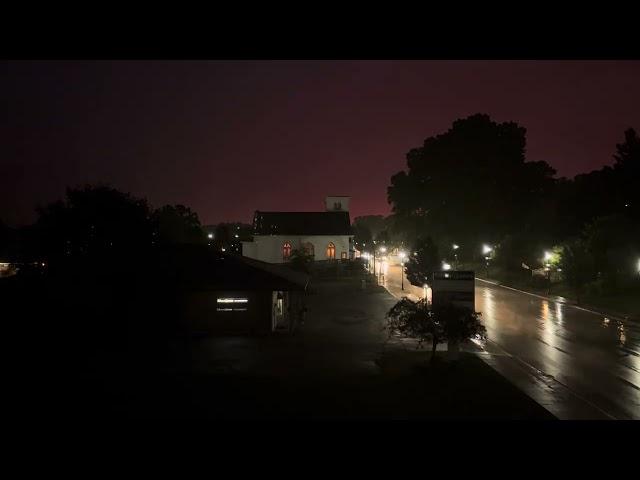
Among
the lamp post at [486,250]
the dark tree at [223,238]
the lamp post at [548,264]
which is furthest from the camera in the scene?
the dark tree at [223,238]

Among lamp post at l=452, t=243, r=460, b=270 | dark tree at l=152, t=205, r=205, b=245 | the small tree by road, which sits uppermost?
dark tree at l=152, t=205, r=205, b=245

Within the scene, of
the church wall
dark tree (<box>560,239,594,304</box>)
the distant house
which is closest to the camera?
the distant house

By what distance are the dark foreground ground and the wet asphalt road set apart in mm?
2828

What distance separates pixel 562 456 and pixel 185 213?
365 feet

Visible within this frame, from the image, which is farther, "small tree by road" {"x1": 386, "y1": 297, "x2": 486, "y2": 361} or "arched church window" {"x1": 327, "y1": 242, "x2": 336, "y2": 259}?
"arched church window" {"x1": 327, "y1": 242, "x2": 336, "y2": 259}

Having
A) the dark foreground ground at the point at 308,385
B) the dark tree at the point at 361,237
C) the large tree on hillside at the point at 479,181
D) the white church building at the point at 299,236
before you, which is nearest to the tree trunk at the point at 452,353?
the dark foreground ground at the point at 308,385

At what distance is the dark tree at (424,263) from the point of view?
4416 cm

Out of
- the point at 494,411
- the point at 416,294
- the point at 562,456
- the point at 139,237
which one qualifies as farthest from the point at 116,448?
the point at 139,237

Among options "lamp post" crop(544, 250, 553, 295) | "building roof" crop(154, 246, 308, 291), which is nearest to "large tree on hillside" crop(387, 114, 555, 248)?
"lamp post" crop(544, 250, 553, 295)

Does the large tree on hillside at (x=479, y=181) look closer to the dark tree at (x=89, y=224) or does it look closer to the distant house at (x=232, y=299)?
the dark tree at (x=89, y=224)

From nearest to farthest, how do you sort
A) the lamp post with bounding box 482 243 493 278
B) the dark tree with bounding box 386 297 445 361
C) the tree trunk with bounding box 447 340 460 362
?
the dark tree with bounding box 386 297 445 361 → the tree trunk with bounding box 447 340 460 362 → the lamp post with bounding box 482 243 493 278

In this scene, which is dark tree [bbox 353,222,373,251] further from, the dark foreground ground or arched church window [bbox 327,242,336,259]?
the dark foreground ground

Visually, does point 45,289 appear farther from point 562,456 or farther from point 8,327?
point 562,456

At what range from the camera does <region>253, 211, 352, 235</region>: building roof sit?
75.6 m
